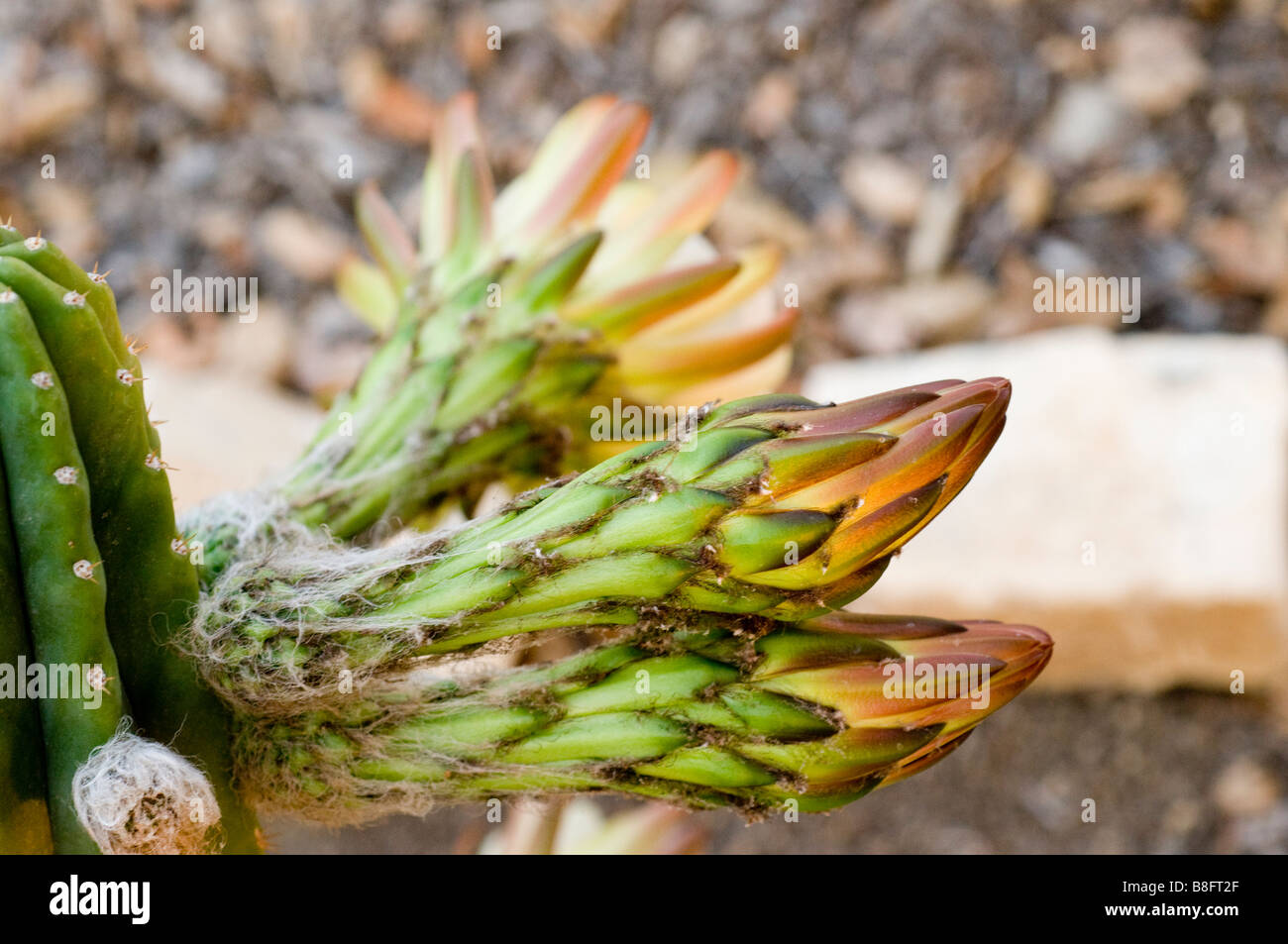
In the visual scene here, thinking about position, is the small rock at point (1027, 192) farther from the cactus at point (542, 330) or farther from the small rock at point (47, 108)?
the small rock at point (47, 108)

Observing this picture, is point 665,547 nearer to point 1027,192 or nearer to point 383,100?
point 1027,192

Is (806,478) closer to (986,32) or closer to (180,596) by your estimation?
(180,596)

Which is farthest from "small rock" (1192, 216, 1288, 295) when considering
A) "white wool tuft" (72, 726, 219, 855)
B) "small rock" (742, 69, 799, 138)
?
"white wool tuft" (72, 726, 219, 855)

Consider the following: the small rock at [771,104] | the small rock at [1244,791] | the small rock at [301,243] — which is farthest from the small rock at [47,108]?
the small rock at [1244,791]

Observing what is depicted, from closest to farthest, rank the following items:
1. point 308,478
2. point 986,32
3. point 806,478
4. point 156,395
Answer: point 806,478 → point 308,478 → point 156,395 → point 986,32

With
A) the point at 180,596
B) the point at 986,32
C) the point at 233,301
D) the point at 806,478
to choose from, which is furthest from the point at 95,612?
the point at 986,32

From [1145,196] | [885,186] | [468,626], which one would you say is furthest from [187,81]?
[468,626]

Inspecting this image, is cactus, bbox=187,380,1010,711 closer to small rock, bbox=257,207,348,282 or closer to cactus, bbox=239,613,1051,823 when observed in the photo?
cactus, bbox=239,613,1051,823
